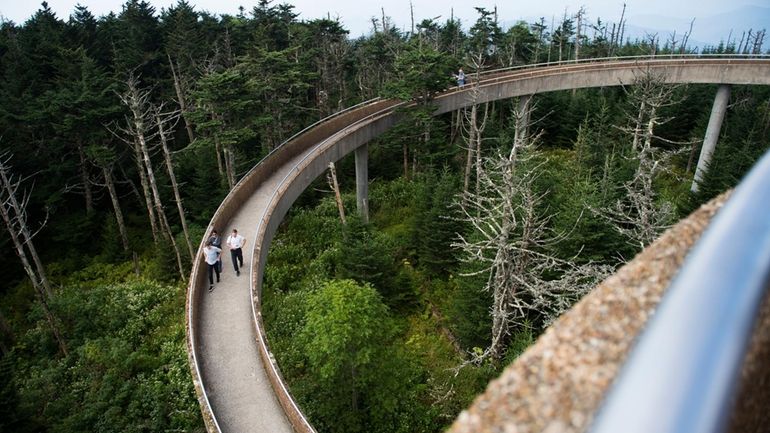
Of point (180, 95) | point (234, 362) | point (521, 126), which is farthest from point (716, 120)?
point (180, 95)

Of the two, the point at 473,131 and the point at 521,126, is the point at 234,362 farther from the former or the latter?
the point at 473,131

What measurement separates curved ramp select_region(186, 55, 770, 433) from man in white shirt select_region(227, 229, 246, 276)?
36 centimetres

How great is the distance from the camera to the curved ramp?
10438mm

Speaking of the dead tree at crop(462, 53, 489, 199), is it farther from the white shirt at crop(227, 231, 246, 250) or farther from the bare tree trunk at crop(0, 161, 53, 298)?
the bare tree trunk at crop(0, 161, 53, 298)

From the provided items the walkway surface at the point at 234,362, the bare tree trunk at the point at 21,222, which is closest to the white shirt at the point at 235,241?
the walkway surface at the point at 234,362

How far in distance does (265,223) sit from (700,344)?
15669 mm

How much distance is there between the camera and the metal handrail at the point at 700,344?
1238mm

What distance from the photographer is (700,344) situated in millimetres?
1338

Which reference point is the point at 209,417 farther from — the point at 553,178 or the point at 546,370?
the point at 553,178

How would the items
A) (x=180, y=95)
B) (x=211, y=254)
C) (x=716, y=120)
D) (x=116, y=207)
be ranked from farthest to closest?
(x=180, y=95), (x=716, y=120), (x=116, y=207), (x=211, y=254)

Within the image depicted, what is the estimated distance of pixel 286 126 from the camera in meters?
31.9

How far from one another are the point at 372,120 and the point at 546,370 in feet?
80.6

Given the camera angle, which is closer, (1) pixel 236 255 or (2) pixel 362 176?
(1) pixel 236 255

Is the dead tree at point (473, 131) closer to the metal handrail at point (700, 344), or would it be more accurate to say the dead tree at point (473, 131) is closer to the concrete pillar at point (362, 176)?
the concrete pillar at point (362, 176)
